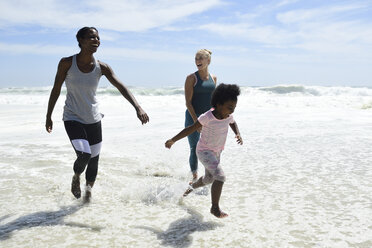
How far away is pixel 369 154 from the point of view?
7465 mm

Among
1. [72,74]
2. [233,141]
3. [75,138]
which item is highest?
[72,74]

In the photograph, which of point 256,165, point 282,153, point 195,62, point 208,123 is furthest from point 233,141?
point 208,123

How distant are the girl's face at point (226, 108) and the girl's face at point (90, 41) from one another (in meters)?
1.50

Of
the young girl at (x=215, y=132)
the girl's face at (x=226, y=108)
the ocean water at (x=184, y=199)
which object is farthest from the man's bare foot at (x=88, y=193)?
the girl's face at (x=226, y=108)

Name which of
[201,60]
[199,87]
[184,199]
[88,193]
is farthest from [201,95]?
[88,193]

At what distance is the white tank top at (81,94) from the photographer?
156 inches

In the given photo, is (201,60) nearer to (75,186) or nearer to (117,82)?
(117,82)

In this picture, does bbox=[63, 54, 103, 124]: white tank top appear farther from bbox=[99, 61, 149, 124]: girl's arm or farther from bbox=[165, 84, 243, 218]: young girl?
bbox=[165, 84, 243, 218]: young girl

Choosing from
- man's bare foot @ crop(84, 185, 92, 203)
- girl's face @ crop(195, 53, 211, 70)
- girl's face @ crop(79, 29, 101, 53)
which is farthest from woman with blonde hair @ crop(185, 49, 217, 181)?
man's bare foot @ crop(84, 185, 92, 203)

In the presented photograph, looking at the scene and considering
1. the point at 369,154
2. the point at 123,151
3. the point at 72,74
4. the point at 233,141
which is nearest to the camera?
the point at 72,74

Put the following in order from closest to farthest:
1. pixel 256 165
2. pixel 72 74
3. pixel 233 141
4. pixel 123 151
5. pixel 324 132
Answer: pixel 72 74 → pixel 256 165 → pixel 123 151 → pixel 233 141 → pixel 324 132

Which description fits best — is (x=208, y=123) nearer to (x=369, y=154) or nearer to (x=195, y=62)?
(x=195, y=62)

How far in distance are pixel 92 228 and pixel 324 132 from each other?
8698 mm

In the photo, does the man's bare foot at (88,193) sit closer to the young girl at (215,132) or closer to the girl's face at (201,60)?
the young girl at (215,132)
